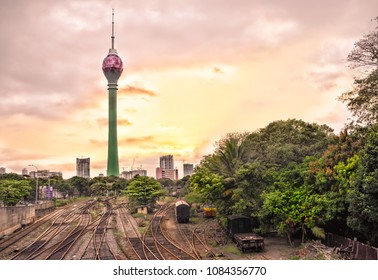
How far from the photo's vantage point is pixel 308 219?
21.6 meters

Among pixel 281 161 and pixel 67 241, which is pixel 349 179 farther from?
pixel 67 241

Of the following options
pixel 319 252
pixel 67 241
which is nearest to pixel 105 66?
pixel 67 241

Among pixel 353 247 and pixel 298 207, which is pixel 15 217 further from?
pixel 353 247

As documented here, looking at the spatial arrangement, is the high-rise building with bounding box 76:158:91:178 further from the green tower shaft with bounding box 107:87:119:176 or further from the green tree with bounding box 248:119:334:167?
the green tree with bounding box 248:119:334:167

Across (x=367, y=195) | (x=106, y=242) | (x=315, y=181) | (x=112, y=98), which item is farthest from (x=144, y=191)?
(x=112, y=98)

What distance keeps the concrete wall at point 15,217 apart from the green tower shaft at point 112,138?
135 meters

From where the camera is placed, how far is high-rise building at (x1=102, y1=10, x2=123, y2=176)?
179 m

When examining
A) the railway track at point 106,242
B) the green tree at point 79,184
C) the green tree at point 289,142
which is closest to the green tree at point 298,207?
the green tree at point 289,142

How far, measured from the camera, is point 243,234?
2361 centimetres

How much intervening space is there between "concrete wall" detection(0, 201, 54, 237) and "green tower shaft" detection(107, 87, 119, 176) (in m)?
135

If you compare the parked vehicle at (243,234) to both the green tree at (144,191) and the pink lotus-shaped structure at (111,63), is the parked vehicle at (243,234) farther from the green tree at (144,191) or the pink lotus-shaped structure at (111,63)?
the pink lotus-shaped structure at (111,63)

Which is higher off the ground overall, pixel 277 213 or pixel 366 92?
pixel 366 92

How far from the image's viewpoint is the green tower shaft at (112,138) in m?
177
